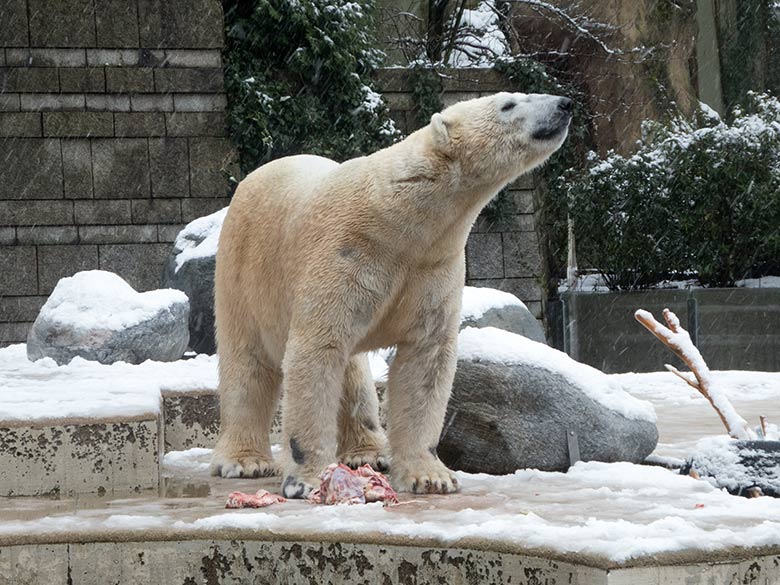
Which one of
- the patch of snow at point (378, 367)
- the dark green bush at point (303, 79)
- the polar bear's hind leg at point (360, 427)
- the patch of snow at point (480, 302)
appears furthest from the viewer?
the dark green bush at point (303, 79)

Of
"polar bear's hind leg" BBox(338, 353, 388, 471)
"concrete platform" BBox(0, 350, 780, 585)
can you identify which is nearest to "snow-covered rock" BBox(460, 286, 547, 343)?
"polar bear's hind leg" BBox(338, 353, 388, 471)

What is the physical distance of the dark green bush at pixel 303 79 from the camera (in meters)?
11.1

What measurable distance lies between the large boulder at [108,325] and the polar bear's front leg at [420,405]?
3.27 m

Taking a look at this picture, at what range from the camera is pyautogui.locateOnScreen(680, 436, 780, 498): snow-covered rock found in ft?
13.9

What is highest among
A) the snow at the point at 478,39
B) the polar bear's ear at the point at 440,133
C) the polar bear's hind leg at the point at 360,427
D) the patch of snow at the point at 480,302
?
the snow at the point at 478,39

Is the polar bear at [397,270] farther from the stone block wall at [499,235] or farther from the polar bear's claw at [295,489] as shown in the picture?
the stone block wall at [499,235]

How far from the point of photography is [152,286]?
1059 centimetres

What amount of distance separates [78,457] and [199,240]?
416 centimetres

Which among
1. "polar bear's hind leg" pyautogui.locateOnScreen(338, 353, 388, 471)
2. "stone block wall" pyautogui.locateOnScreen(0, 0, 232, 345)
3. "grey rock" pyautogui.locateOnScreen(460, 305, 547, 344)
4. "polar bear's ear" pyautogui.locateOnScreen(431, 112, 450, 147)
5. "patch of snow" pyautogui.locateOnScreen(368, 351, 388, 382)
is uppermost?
"stone block wall" pyautogui.locateOnScreen(0, 0, 232, 345)

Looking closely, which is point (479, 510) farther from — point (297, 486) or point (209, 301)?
point (209, 301)

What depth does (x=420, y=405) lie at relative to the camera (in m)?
4.23

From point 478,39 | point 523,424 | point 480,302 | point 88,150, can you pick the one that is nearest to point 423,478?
point 523,424

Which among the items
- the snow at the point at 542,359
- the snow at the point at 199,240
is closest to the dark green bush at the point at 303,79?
Result: the snow at the point at 199,240

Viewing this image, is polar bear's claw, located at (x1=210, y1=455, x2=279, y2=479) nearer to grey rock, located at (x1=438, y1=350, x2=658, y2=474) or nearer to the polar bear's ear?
grey rock, located at (x1=438, y1=350, x2=658, y2=474)
